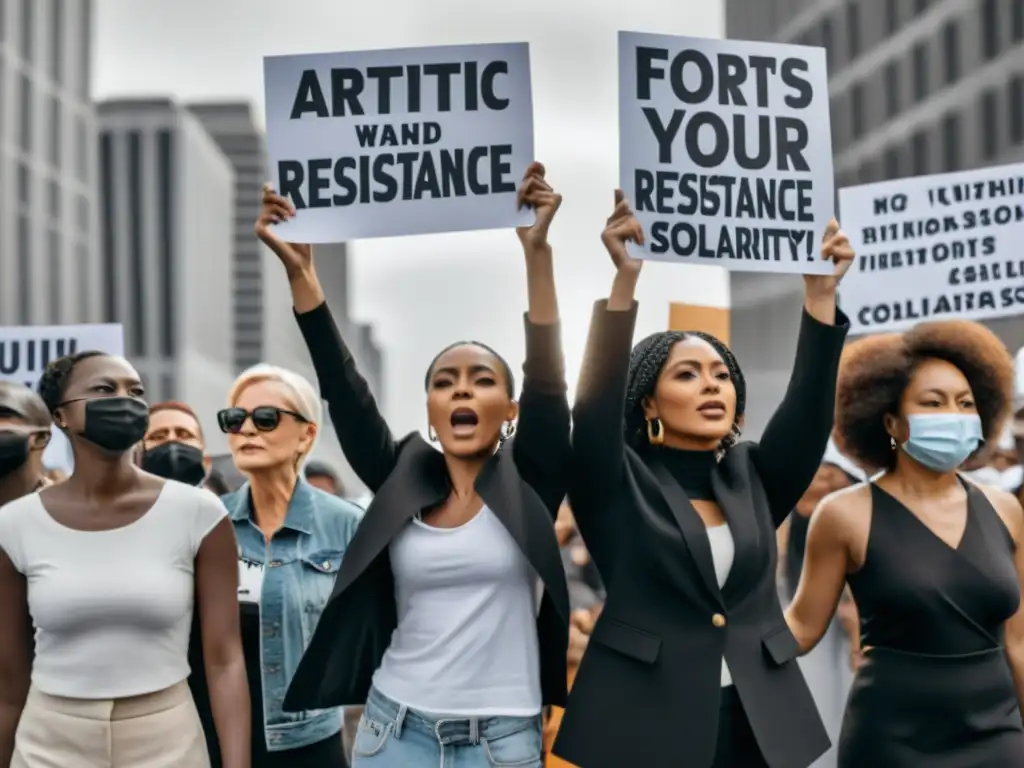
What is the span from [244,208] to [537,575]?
524 ft

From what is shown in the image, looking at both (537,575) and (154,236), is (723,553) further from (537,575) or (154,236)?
(154,236)

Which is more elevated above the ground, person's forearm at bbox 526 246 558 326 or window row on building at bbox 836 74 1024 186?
window row on building at bbox 836 74 1024 186

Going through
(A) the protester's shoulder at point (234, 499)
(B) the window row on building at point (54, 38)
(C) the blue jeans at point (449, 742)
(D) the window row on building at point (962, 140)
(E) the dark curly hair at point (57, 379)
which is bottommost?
(C) the blue jeans at point (449, 742)

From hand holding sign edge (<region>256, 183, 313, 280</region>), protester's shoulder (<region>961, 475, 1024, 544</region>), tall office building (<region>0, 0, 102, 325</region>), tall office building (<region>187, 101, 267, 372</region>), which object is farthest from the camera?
tall office building (<region>187, 101, 267, 372</region>)

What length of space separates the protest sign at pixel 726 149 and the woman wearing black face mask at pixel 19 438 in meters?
1.77

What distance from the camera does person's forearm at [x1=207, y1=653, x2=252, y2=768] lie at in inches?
157

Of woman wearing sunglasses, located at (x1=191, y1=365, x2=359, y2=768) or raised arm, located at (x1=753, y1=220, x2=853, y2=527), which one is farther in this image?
woman wearing sunglasses, located at (x1=191, y1=365, x2=359, y2=768)

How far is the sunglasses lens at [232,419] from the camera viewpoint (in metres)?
5.32

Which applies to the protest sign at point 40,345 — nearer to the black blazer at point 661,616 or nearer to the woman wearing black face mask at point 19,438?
the woman wearing black face mask at point 19,438

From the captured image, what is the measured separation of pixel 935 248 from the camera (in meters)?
7.55

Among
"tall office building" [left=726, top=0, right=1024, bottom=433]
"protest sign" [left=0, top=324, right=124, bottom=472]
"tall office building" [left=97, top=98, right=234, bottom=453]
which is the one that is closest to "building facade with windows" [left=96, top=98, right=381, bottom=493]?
"tall office building" [left=97, top=98, right=234, bottom=453]

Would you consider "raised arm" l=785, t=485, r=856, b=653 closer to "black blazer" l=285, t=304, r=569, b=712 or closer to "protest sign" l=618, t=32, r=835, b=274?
"protest sign" l=618, t=32, r=835, b=274

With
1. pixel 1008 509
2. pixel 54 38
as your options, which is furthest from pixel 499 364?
pixel 54 38

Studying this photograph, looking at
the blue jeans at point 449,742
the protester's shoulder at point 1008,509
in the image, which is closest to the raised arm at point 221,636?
the blue jeans at point 449,742
